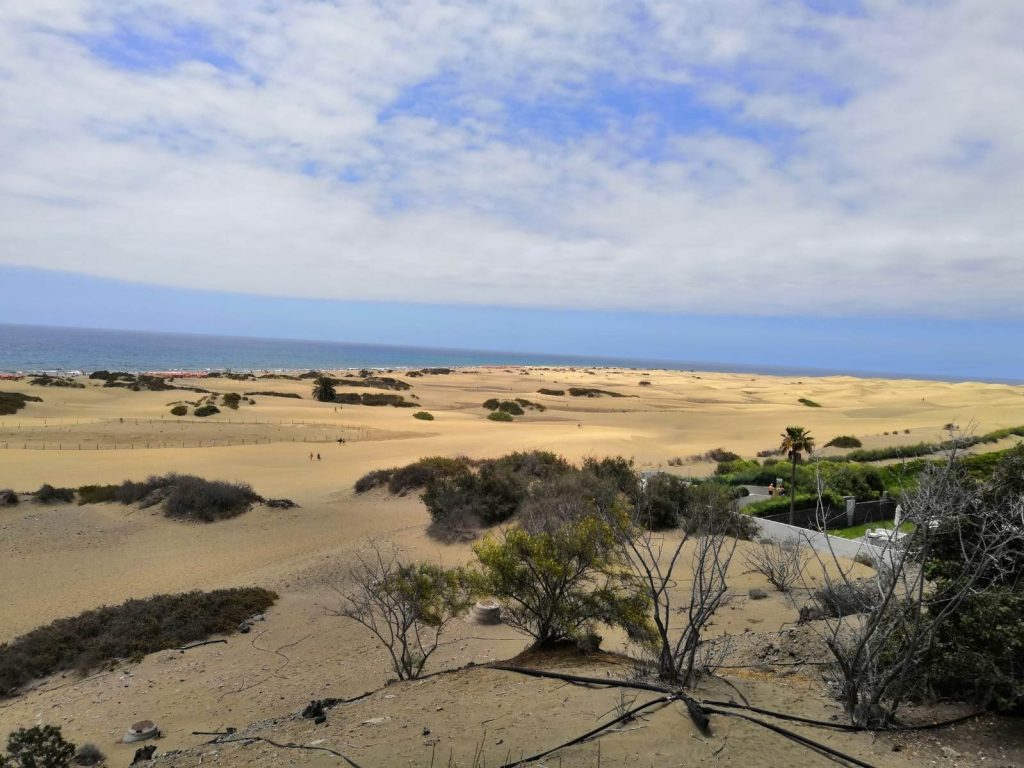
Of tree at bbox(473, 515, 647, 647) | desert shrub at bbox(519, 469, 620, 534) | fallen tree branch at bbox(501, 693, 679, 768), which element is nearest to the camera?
fallen tree branch at bbox(501, 693, 679, 768)

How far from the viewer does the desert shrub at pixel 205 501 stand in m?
20.0

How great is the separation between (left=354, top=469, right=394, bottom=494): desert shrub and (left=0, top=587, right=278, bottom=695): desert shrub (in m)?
10.5

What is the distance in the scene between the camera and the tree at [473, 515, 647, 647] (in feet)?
31.1

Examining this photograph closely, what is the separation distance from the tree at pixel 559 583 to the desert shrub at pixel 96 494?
1772cm

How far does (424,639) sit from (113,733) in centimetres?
498

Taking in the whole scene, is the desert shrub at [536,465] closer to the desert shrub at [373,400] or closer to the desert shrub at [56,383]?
the desert shrub at [373,400]

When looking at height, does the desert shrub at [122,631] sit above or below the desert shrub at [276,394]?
below

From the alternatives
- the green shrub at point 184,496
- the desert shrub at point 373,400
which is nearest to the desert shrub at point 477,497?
the green shrub at point 184,496

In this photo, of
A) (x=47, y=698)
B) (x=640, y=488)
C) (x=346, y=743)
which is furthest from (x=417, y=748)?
(x=640, y=488)

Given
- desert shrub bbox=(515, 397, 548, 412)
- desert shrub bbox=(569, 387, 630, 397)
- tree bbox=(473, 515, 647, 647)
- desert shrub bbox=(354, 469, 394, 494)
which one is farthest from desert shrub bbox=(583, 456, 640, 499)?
desert shrub bbox=(569, 387, 630, 397)

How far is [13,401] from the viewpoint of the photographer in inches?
1650

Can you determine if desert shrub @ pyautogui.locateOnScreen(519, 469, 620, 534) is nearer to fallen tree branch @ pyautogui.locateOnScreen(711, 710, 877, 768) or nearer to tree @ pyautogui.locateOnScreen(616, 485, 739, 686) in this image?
tree @ pyautogui.locateOnScreen(616, 485, 739, 686)

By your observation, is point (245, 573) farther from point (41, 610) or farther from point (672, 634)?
point (672, 634)

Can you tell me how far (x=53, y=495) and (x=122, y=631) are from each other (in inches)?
492
